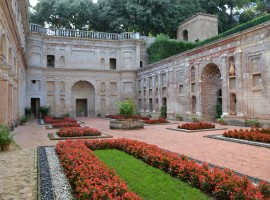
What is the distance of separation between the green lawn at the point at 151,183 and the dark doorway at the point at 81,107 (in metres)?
32.0

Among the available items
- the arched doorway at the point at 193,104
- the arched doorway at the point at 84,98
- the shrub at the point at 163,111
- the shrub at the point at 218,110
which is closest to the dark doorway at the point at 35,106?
the arched doorway at the point at 84,98

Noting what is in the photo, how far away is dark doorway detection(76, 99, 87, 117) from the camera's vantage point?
39656 mm

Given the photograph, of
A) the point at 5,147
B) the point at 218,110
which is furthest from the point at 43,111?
the point at 5,147

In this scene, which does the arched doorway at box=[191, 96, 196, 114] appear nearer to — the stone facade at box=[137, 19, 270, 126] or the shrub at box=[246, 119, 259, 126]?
the stone facade at box=[137, 19, 270, 126]

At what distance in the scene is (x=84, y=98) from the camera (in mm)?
39469

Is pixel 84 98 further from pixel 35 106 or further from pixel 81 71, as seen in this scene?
pixel 35 106

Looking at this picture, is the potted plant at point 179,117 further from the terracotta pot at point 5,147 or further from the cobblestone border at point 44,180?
the cobblestone border at point 44,180

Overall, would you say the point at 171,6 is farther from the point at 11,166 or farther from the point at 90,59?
the point at 11,166

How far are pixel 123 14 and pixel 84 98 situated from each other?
16.2 metres

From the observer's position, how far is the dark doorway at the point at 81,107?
39656 mm

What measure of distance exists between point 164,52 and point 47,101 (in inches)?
697

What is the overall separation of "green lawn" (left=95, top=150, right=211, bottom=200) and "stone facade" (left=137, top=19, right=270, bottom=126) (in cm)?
1380

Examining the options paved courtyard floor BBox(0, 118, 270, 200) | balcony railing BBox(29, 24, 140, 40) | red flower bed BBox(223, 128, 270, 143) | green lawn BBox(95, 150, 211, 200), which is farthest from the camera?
balcony railing BBox(29, 24, 140, 40)

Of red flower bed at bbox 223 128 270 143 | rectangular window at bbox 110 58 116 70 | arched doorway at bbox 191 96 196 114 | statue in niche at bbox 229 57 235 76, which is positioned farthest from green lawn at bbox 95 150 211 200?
rectangular window at bbox 110 58 116 70
